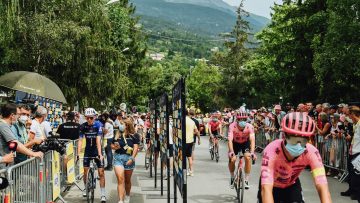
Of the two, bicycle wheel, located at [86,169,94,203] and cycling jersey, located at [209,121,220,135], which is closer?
bicycle wheel, located at [86,169,94,203]

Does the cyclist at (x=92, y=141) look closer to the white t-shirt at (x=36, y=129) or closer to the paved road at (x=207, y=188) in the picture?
the paved road at (x=207, y=188)

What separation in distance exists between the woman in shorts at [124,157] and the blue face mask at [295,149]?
6.68 m

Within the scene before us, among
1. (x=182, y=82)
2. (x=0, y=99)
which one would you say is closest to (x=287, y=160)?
(x=182, y=82)

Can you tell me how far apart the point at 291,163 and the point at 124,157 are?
21.5 ft

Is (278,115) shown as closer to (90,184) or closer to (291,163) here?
(90,184)

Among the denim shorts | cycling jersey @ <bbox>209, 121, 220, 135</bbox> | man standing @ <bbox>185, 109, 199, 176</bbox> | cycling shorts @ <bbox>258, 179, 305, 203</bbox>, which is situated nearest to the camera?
cycling shorts @ <bbox>258, 179, 305, 203</bbox>

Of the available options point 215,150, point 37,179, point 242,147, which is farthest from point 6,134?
point 215,150

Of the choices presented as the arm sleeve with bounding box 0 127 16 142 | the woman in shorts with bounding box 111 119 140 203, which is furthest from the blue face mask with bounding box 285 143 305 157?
the woman in shorts with bounding box 111 119 140 203

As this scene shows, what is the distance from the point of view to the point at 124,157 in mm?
11953

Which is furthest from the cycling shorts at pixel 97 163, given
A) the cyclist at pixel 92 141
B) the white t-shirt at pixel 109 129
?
the white t-shirt at pixel 109 129

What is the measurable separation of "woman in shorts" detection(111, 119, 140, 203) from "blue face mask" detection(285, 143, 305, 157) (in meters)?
6.68

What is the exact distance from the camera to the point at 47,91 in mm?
15102

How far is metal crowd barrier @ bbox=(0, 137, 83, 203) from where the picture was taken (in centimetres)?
788

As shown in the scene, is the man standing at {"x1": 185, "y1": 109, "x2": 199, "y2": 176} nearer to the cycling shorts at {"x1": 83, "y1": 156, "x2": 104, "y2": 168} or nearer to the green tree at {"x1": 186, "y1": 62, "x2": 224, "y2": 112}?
the cycling shorts at {"x1": 83, "y1": 156, "x2": 104, "y2": 168}
